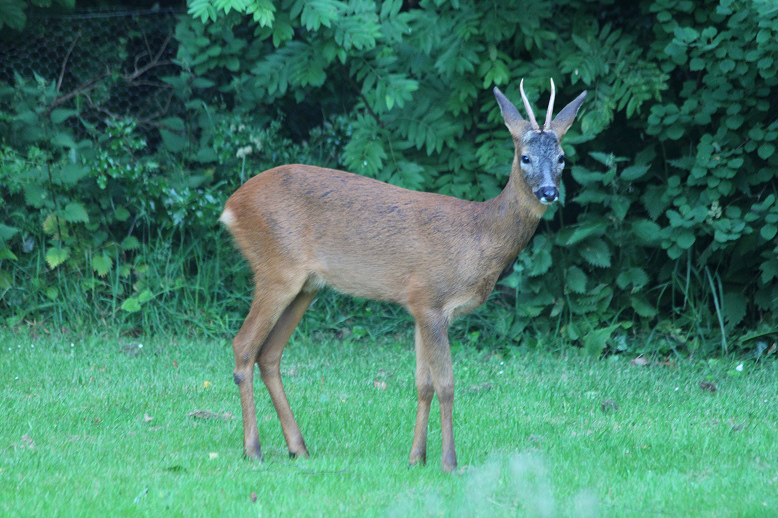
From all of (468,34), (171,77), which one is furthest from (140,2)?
(468,34)

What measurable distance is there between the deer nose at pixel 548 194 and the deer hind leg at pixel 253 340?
1416 millimetres

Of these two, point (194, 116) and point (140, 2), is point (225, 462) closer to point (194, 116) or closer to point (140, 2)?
point (194, 116)

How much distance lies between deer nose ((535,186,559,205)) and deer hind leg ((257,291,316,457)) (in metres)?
1.51

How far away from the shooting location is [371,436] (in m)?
5.09

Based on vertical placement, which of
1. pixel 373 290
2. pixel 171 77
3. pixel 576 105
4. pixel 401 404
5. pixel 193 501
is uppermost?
pixel 576 105

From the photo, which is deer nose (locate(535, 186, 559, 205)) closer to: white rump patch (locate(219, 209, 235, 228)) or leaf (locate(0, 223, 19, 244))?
white rump patch (locate(219, 209, 235, 228))

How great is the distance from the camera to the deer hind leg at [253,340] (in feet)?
15.4

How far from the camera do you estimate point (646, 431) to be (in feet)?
16.8

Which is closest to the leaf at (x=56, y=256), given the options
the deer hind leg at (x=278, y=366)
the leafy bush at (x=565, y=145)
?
the leafy bush at (x=565, y=145)

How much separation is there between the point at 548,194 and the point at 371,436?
72.2 inches

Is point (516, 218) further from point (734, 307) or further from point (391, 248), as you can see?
point (734, 307)

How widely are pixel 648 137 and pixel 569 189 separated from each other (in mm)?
816

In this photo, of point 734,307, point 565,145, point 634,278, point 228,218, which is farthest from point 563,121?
point 734,307

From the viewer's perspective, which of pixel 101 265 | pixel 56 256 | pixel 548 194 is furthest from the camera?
pixel 101 265
